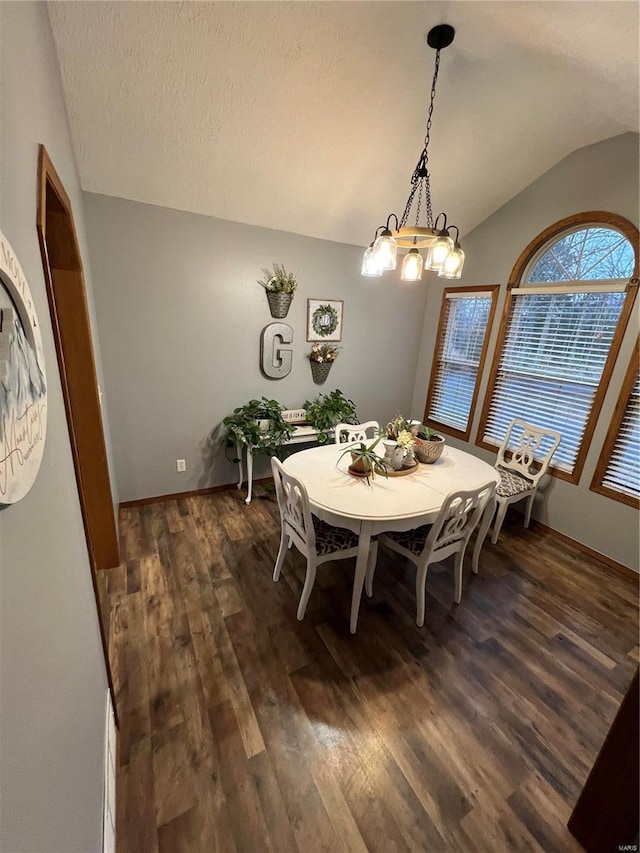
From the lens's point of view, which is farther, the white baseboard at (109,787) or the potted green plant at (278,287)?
the potted green plant at (278,287)

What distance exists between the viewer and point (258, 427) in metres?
2.93

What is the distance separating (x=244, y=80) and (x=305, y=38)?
352 millimetres

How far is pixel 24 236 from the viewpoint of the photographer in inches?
32.3

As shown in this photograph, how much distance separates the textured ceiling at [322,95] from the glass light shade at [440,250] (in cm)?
103

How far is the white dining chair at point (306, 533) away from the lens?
5.59 feet

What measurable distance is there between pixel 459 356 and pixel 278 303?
2001mm

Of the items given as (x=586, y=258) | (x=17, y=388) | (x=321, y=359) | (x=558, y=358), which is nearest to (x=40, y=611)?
(x=17, y=388)

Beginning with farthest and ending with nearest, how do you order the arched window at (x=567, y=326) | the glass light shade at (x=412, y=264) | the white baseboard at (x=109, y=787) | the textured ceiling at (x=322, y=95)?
the arched window at (x=567, y=326)
the glass light shade at (x=412, y=264)
the textured ceiling at (x=322, y=95)
the white baseboard at (x=109, y=787)

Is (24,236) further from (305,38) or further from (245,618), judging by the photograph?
(245,618)

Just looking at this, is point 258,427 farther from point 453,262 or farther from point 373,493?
point 453,262

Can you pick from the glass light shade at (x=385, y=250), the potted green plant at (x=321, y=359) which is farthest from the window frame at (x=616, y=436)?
the potted green plant at (x=321, y=359)

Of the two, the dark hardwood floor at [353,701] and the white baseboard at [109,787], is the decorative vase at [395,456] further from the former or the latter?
the white baseboard at [109,787]

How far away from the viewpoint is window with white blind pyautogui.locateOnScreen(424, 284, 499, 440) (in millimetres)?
3357

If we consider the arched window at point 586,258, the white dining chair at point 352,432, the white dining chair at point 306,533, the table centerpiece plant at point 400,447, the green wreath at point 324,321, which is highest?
the arched window at point 586,258
